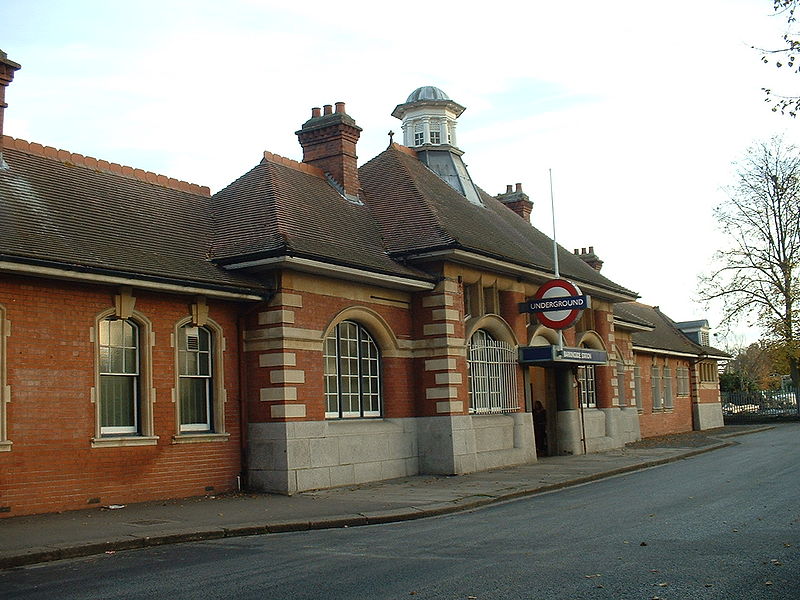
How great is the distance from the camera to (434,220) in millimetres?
21984

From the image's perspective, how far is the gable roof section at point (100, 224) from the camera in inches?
577

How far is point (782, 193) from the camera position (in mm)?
47219

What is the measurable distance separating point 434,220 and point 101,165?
7.53m

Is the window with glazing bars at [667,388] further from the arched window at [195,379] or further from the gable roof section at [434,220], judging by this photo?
the arched window at [195,379]

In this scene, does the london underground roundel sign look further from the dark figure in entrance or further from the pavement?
the dark figure in entrance

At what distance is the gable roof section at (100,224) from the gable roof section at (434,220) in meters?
4.65

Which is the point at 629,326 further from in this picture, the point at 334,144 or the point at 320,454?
the point at 320,454

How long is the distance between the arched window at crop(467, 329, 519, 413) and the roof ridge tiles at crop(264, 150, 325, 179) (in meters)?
5.62

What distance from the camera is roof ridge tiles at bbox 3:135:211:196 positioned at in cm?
1720

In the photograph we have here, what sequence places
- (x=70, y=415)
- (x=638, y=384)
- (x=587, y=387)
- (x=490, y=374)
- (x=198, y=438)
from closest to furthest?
(x=70, y=415)
(x=198, y=438)
(x=490, y=374)
(x=587, y=387)
(x=638, y=384)

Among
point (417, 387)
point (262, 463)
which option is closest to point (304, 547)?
point (262, 463)

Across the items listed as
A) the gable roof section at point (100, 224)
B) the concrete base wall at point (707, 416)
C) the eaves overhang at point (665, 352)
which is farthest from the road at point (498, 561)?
the concrete base wall at point (707, 416)

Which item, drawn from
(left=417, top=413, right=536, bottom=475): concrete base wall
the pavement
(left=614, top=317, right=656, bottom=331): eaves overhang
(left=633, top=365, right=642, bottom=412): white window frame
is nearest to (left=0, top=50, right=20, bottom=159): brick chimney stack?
the pavement

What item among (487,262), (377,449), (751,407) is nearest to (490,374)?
(487,262)
